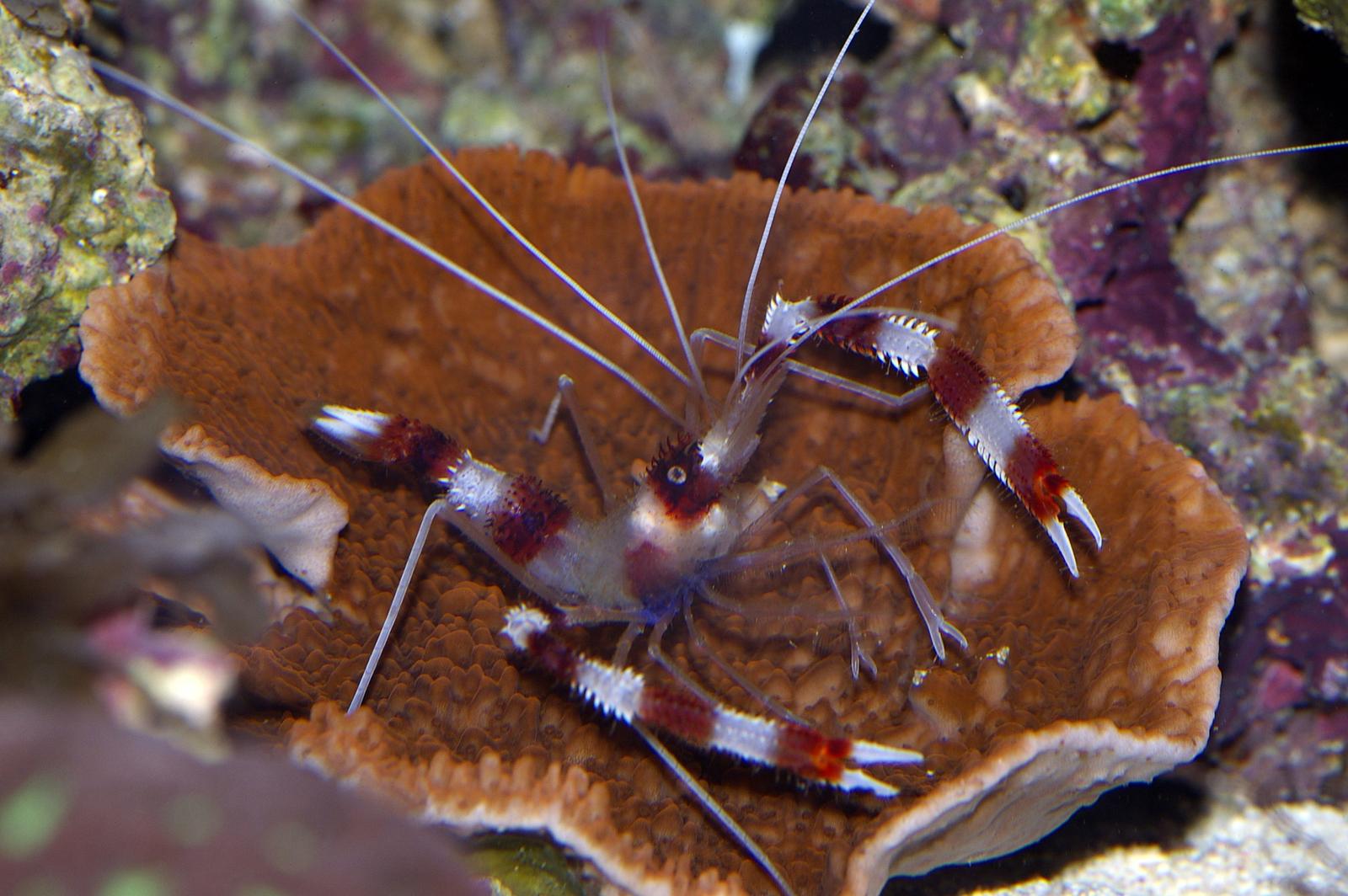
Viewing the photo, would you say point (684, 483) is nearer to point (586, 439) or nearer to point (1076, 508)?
point (586, 439)

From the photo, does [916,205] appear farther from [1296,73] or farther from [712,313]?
[1296,73]

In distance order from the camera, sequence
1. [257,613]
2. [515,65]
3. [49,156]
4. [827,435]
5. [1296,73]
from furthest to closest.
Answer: [515,65], [1296,73], [827,435], [49,156], [257,613]

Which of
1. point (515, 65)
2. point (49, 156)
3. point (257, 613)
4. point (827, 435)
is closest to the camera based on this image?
point (257, 613)

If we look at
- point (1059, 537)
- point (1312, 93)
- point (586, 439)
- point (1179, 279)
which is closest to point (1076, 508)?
point (1059, 537)

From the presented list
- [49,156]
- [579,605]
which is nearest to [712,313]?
[579,605]

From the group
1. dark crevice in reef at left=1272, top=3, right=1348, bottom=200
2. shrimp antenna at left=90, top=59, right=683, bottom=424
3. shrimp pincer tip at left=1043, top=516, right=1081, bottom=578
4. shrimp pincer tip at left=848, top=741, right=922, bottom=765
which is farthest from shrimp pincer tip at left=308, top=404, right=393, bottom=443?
dark crevice in reef at left=1272, top=3, right=1348, bottom=200
